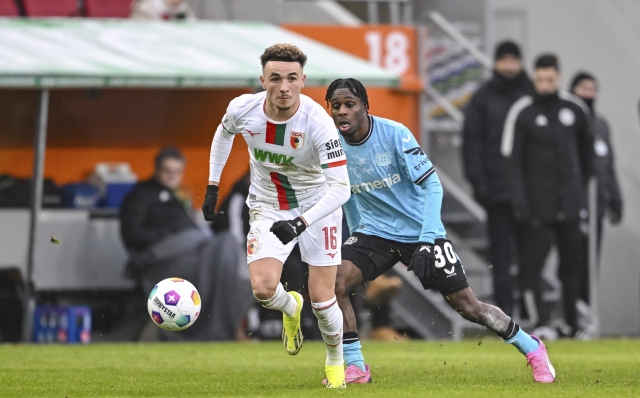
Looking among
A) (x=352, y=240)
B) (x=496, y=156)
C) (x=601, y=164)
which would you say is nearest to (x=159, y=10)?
(x=496, y=156)

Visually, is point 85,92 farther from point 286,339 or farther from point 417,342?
point 286,339

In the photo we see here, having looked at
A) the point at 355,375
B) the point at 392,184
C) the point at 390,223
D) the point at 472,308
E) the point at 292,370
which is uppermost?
the point at 392,184

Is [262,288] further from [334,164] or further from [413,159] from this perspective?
[413,159]

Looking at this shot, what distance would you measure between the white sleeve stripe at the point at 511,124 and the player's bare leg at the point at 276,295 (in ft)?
20.0

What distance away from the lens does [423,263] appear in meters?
8.56

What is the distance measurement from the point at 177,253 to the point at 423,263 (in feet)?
20.6

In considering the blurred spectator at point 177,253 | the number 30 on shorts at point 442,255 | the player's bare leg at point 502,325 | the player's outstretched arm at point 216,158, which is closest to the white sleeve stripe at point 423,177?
the number 30 on shorts at point 442,255

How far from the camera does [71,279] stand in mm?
14859

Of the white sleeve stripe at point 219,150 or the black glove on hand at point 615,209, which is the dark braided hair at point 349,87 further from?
the black glove on hand at point 615,209

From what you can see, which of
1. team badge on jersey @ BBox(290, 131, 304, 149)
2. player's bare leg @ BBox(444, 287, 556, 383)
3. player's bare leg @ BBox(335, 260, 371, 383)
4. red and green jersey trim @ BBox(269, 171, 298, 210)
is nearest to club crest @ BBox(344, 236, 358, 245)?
player's bare leg @ BBox(335, 260, 371, 383)

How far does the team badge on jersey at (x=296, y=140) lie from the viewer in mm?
8656

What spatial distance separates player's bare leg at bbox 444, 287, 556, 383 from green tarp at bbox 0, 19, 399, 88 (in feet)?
19.2

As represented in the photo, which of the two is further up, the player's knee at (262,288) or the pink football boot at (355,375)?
the player's knee at (262,288)

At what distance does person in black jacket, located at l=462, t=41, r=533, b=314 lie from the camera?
49.0ft
